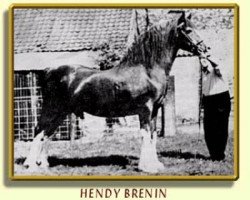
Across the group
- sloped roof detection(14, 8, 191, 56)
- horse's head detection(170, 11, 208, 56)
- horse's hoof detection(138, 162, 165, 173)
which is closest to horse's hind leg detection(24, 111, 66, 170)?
sloped roof detection(14, 8, 191, 56)

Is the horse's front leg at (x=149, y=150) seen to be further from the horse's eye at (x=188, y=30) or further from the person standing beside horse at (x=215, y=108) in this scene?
the horse's eye at (x=188, y=30)

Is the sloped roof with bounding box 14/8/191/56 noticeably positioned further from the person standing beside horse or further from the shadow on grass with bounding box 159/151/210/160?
the shadow on grass with bounding box 159/151/210/160

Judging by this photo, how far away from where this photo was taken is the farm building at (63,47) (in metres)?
2.97

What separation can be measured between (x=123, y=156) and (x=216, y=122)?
16.7 inches

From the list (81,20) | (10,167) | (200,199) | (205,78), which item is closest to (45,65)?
(81,20)

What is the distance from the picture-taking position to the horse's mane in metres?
2.99

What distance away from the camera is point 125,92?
118 inches

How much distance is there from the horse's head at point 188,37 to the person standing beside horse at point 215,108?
0.16ft

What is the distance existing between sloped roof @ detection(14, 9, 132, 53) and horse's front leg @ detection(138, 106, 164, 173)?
37 centimetres

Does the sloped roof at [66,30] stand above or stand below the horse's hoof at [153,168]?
above

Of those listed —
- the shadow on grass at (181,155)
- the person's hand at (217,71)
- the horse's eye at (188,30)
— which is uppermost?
the horse's eye at (188,30)

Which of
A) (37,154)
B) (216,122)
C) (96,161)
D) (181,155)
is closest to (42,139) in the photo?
(37,154)

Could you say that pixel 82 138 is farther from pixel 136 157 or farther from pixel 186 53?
pixel 186 53

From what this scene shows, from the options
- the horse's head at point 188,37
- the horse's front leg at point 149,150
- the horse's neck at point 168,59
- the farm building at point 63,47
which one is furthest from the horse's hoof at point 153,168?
the horse's head at point 188,37
